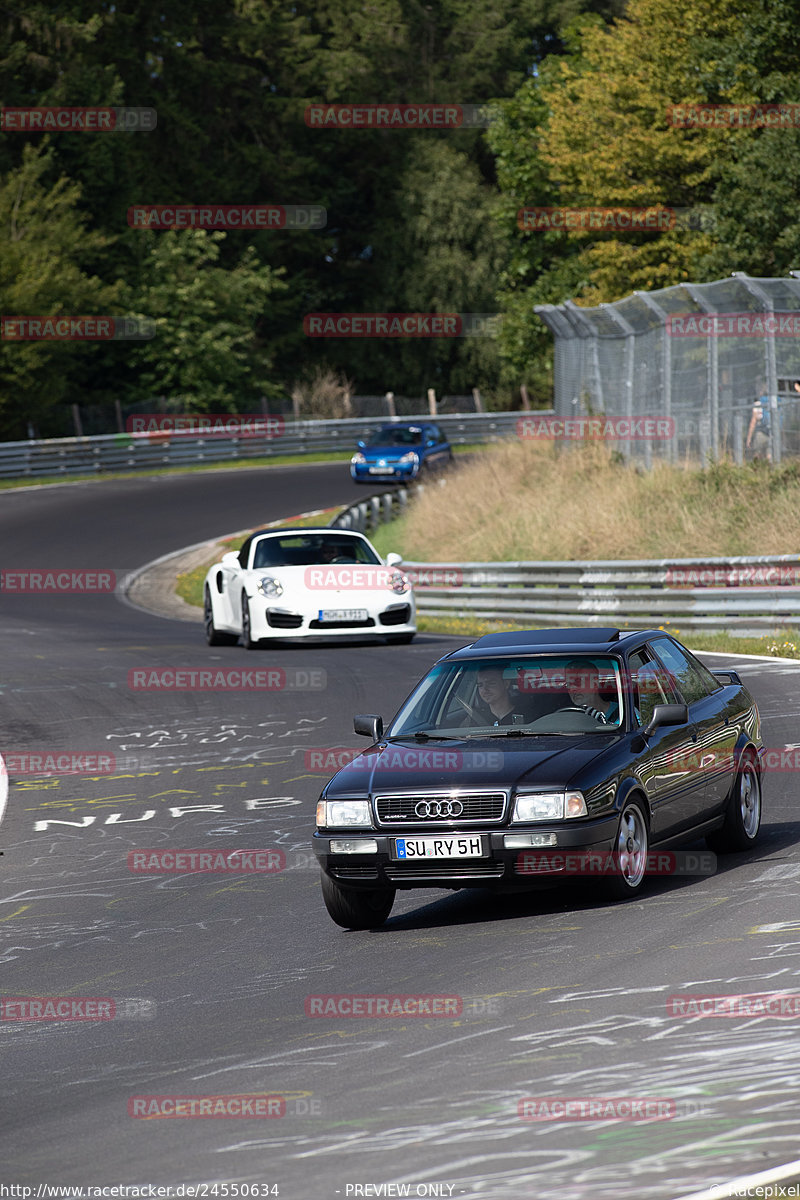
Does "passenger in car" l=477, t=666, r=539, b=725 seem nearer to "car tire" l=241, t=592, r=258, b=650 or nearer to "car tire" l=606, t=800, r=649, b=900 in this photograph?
"car tire" l=606, t=800, r=649, b=900

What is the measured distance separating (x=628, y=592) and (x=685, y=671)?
12303mm

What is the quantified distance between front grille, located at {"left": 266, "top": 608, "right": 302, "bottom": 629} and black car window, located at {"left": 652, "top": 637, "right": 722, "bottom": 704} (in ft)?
36.4

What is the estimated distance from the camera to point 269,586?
20969 mm

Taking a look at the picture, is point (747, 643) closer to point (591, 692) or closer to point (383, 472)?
point (591, 692)

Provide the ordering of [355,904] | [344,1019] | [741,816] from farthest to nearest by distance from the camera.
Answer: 1. [741,816]
2. [355,904]
3. [344,1019]

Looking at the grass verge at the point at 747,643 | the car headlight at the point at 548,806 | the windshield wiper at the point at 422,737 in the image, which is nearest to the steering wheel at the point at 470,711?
the windshield wiper at the point at 422,737

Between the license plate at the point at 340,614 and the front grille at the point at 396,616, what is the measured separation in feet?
0.75

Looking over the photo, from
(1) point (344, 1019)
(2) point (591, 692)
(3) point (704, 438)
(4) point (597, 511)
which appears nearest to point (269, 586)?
(4) point (597, 511)

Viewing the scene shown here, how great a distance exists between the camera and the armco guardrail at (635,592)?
2042 centimetres

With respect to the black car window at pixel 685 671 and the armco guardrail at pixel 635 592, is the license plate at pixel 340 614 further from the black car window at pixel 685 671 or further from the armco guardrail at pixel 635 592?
the black car window at pixel 685 671

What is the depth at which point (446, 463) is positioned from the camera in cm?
4328

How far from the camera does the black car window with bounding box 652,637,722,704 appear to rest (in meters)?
9.73

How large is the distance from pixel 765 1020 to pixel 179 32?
65285 millimetres

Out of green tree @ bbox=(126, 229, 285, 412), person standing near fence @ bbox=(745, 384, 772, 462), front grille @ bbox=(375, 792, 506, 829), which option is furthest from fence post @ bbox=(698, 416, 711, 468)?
green tree @ bbox=(126, 229, 285, 412)
